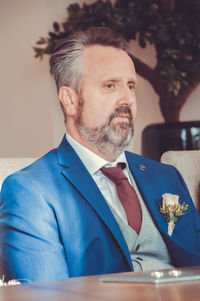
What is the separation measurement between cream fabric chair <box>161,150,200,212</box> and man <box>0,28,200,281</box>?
0.60 feet

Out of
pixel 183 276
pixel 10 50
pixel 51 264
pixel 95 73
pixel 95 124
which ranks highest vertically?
pixel 10 50

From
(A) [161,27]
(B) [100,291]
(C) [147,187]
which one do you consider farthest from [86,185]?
(A) [161,27]

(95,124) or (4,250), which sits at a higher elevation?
(95,124)

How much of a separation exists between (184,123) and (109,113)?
5.00 ft

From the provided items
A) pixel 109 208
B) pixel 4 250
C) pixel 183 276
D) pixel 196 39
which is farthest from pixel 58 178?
pixel 196 39

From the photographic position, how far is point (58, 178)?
5.93ft

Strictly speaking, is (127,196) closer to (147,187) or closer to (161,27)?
(147,187)

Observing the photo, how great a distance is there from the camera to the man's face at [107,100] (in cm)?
194

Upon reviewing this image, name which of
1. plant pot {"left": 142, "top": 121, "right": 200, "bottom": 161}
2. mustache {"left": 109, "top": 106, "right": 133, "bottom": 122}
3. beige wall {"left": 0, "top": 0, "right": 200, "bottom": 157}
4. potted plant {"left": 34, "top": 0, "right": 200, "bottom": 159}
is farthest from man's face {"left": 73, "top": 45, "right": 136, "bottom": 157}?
beige wall {"left": 0, "top": 0, "right": 200, "bottom": 157}

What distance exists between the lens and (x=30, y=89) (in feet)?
14.5

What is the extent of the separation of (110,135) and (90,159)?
10 cm

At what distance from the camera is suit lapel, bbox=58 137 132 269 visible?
5.59 ft

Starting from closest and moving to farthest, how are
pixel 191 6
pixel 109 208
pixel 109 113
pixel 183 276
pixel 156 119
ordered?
→ pixel 183 276, pixel 109 208, pixel 109 113, pixel 191 6, pixel 156 119

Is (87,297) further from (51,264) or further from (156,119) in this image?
(156,119)
